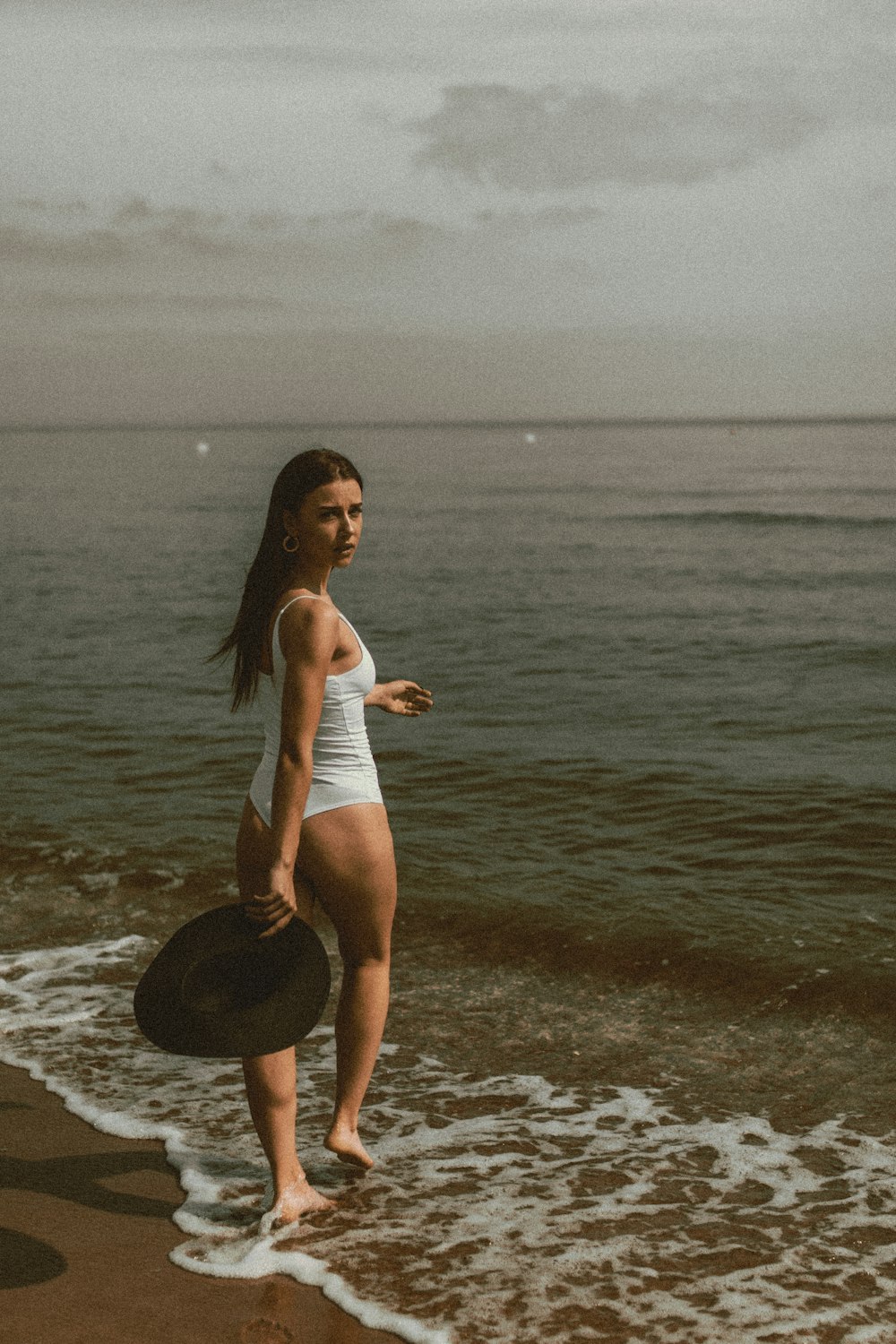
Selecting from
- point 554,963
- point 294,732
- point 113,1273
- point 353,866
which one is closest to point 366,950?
point 353,866

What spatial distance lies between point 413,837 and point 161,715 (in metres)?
5.09

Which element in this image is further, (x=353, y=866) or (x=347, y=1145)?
(x=347, y=1145)

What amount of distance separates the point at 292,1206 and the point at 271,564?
1794mm

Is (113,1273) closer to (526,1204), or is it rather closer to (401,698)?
(526,1204)

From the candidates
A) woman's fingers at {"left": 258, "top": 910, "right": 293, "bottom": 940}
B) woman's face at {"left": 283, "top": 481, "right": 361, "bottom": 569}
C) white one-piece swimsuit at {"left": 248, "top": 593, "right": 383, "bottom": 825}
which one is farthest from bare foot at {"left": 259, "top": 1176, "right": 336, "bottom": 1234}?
woman's face at {"left": 283, "top": 481, "right": 361, "bottom": 569}

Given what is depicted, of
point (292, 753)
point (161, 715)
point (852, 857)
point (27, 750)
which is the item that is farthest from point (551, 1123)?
point (161, 715)

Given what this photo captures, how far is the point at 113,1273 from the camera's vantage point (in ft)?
11.8

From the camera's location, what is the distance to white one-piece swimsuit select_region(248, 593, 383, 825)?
12.2ft

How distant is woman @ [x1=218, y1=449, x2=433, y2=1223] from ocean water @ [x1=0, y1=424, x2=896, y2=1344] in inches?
19.4

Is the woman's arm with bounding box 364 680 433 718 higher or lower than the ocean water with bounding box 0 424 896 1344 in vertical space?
higher

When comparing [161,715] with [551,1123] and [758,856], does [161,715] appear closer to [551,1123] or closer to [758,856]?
[758,856]

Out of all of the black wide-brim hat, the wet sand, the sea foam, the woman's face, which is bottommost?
the sea foam

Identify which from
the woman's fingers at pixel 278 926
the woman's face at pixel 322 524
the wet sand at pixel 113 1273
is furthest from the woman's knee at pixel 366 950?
the woman's face at pixel 322 524

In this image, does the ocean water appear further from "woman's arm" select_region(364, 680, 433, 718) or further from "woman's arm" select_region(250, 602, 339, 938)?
"woman's arm" select_region(364, 680, 433, 718)
